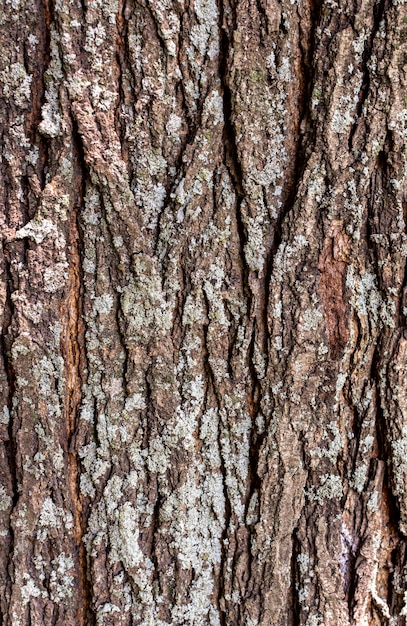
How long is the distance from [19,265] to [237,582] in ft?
2.61

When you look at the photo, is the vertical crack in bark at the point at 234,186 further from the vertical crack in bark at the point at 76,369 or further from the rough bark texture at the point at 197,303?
the vertical crack in bark at the point at 76,369

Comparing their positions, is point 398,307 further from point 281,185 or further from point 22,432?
point 22,432

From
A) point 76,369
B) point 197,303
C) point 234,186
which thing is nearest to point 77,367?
point 76,369

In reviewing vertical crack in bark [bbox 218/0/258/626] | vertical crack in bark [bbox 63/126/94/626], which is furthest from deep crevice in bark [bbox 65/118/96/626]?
vertical crack in bark [bbox 218/0/258/626]

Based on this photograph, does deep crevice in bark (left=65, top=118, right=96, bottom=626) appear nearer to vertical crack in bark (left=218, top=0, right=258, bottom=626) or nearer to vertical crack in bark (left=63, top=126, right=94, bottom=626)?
vertical crack in bark (left=63, top=126, right=94, bottom=626)

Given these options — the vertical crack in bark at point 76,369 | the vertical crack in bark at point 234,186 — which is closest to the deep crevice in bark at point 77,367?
the vertical crack in bark at point 76,369

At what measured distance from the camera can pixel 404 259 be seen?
3.88ft

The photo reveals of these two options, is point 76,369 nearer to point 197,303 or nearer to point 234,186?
point 197,303

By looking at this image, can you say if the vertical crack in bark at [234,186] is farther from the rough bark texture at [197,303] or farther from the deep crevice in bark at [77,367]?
the deep crevice in bark at [77,367]

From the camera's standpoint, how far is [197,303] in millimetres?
1161

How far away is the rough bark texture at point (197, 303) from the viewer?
1121 mm

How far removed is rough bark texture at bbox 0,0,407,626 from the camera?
44.1 inches

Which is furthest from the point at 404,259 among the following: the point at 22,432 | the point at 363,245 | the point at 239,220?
the point at 22,432

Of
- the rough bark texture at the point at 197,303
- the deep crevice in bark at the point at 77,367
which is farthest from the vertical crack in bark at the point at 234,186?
the deep crevice in bark at the point at 77,367
